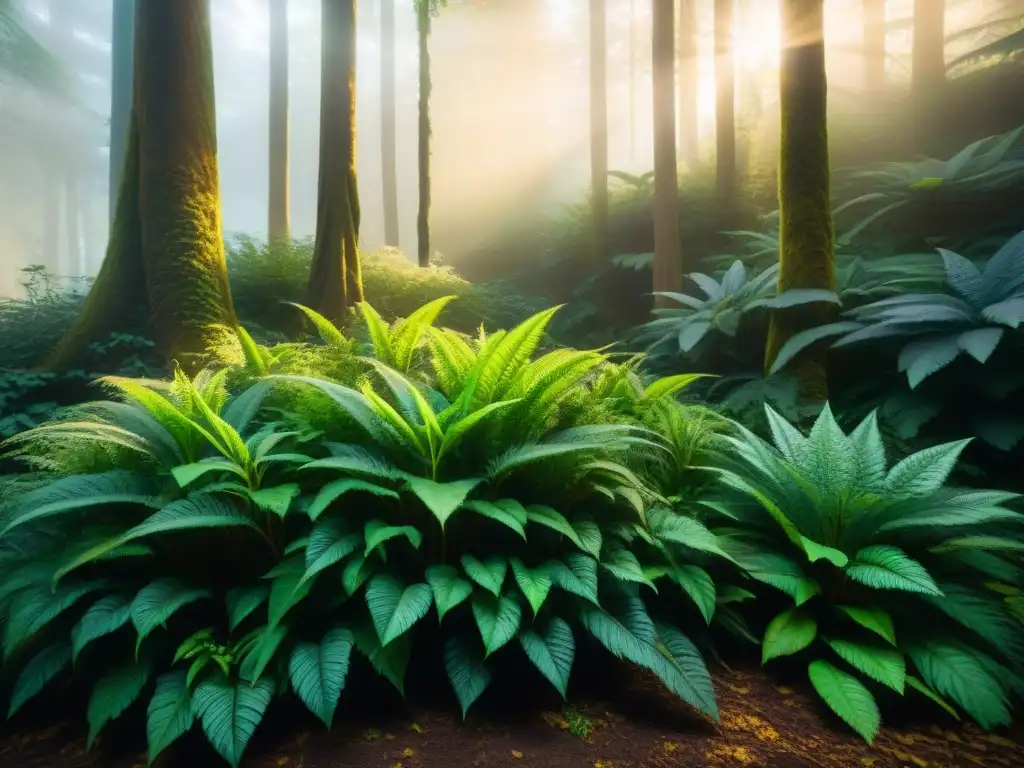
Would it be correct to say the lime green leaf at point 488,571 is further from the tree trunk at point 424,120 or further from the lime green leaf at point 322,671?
the tree trunk at point 424,120

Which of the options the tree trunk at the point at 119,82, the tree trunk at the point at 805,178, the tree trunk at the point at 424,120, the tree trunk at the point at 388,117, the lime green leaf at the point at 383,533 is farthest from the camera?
the tree trunk at the point at 388,117

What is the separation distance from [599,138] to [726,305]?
25.7 ft

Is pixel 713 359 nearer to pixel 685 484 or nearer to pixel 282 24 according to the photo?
pixel 685 484

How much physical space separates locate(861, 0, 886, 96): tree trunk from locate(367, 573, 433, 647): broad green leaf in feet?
48.9

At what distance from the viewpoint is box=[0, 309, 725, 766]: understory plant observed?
1827mm

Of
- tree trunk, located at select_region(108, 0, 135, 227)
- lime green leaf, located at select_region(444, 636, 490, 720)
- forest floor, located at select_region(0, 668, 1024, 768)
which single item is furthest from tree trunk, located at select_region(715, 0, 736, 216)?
tree trunk, located at select_region(108, 0, 135, 227)

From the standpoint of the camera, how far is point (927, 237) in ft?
19.8

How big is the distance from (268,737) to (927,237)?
23.7 ft

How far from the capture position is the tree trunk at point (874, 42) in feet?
40.8

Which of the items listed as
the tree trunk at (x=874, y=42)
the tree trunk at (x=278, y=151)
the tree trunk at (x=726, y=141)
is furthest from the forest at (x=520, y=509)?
the tree trunk at (x=874, y=42)

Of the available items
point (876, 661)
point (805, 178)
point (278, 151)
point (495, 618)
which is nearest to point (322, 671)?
point (495, 618)

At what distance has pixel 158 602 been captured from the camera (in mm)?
1896

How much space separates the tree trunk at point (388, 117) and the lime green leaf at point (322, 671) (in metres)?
15.2

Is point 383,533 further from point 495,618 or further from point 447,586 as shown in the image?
point 495,618
